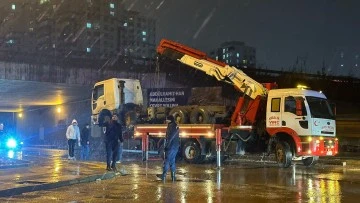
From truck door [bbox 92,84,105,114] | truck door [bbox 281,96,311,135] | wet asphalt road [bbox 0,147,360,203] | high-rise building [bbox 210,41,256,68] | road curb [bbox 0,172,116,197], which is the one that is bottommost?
wet asphalt road [bbox 0,147,360,203]

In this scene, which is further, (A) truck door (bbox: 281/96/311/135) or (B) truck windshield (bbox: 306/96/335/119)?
(B) truck windshield (bbox: 306/96/335/119)

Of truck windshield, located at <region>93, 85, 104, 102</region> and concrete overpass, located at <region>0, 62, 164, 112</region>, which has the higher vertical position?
concrete overpass, located at <region>0, 62, 164, 112</region>

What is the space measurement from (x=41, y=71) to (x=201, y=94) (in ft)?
36.7

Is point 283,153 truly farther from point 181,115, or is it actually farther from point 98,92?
point 98,92

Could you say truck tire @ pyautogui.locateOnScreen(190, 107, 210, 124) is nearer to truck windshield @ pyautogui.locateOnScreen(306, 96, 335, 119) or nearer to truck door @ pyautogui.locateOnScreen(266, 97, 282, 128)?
truck door @ pyautogui.locateOnScreen(266, 97, 282, 128)

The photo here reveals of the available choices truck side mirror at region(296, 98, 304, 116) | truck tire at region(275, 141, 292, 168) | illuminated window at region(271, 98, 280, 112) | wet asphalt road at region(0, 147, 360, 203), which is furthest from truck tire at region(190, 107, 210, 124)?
wet asphalt road at region(0, 147, 360, 203)

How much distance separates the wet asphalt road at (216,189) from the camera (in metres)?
10.3

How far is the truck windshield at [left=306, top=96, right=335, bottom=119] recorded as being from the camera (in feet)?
58.1

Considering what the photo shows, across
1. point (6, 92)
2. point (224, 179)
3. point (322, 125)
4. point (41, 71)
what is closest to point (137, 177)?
point (224, 179)

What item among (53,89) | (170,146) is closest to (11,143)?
(53,89)

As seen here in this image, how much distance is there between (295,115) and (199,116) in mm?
4333

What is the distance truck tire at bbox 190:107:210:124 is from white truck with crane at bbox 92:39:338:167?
0.14ft

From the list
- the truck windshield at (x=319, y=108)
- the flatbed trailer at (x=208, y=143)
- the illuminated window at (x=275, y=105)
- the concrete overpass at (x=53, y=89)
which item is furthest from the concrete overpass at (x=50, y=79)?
the truck windshield at (x=319, y=108)

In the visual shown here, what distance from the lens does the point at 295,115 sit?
17.8 meters
